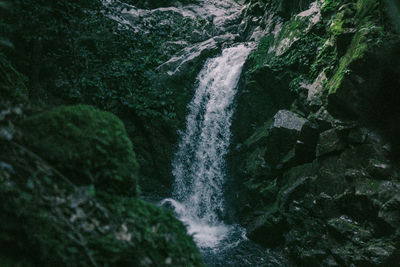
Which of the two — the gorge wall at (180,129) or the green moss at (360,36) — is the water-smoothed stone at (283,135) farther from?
the green moss at (360,36)

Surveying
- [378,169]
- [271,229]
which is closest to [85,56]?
[271,229]

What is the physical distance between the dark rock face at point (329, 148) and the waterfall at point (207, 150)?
3.08 ft

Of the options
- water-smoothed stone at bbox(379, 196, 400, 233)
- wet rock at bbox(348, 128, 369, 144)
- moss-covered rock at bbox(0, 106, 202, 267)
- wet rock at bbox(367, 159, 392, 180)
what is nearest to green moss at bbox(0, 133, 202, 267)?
moss-covered rock at bbox(0, 106, 202, 267)

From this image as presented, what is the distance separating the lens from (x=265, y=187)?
770 cm

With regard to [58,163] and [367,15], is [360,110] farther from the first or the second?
[58,163]

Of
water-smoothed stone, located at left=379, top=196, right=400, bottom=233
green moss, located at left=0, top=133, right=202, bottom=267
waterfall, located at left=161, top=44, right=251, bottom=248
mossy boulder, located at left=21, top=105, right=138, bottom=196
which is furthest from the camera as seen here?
waterfall, located at left=161, top=44, right=251, bottom=248

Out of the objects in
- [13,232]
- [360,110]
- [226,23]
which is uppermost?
[226,23]

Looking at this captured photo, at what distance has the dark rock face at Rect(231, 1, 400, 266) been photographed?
480 cm

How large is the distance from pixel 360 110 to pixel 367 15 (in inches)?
87.5

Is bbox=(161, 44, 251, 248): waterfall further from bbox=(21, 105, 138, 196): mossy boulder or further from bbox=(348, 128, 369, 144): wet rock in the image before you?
bbox=(21, 105, 138, 196): mossy boulder

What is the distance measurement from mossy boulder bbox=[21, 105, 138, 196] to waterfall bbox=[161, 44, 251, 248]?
6.44 meters

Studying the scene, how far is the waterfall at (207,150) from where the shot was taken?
8867 millimetres

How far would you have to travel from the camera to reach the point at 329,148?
230 inches

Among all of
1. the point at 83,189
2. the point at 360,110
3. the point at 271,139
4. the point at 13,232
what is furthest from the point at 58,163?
the point at 271,139
